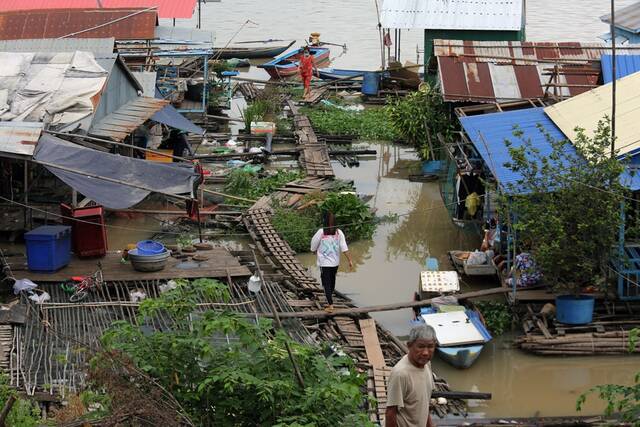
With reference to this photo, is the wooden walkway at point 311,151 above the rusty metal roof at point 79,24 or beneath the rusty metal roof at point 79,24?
beneath

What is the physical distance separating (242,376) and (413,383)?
3.30 ft

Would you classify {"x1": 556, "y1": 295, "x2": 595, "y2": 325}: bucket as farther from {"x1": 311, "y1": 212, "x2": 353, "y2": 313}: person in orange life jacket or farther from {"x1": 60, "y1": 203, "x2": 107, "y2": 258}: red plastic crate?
{"x1": 60, "y1": 203, "x2": 107, "y2": 258}: red plastic crate

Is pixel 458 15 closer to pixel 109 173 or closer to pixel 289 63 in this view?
pixel 289 63

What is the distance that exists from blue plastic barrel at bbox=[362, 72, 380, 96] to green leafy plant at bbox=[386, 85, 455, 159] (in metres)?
7.18

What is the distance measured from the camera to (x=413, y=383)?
577 centimetres

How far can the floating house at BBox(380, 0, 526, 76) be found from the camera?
2356 centimetres

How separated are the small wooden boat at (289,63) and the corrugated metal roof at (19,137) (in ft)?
54.1

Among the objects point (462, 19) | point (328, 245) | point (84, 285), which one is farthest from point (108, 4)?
point (328, 245)

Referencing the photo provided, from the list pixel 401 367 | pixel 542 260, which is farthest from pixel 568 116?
pixel 401 367

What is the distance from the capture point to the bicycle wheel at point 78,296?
11.2 m

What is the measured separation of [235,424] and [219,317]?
0.71 m

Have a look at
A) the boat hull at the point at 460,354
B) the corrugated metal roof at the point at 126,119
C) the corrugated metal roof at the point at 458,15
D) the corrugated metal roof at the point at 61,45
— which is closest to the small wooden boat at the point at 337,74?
the corrugated metal roof at the point at 458,15

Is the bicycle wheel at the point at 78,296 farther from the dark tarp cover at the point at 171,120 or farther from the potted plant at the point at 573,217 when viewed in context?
the dark tarp cover at the point at 171,120

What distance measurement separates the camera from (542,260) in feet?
36.9
